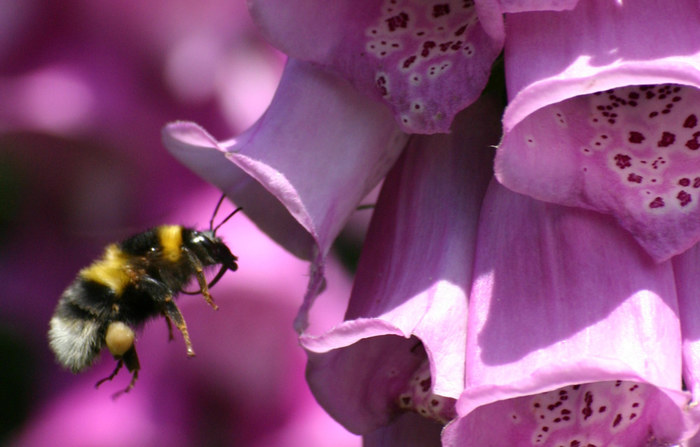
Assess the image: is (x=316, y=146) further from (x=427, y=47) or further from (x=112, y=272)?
(x=112, y=272)

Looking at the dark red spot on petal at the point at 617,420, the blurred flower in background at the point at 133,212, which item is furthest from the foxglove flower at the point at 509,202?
the blurred flower in background at the point at 133,212

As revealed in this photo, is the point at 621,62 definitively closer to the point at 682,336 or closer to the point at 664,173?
the point at 664,173

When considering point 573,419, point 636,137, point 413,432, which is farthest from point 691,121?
point 413,432

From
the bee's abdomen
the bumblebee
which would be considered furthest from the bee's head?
the bee's abdomen

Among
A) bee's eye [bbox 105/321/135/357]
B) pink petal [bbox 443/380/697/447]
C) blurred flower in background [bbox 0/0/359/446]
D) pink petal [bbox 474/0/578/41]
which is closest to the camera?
pink petal [bbox 474/0/578/41]

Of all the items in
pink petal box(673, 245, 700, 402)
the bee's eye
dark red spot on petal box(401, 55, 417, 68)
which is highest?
dark red spot on petal box(401, 55, 417, 68)

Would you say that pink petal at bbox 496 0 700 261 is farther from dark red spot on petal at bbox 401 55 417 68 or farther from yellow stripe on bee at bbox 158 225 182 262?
yellow stripe on bee at bbox 158 225 182 262
